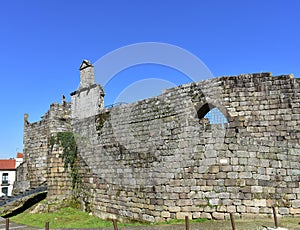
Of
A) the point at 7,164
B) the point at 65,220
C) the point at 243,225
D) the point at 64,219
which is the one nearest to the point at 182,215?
the point at 243,225

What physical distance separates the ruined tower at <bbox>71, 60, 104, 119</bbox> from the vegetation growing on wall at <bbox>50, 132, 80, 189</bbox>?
295cm

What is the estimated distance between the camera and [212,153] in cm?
872

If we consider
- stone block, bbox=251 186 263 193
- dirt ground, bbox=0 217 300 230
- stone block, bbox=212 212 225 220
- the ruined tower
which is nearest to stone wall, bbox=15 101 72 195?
the ruined tower

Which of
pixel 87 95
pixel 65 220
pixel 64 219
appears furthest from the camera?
pixel 87 95

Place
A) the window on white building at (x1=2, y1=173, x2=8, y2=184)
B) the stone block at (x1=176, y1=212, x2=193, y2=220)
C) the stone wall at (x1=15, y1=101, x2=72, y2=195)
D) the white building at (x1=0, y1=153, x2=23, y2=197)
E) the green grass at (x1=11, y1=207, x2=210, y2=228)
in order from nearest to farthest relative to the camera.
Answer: the stone block at (x1=176, y1=212, x2=193, y2=220) < the green grass at (x1=11, y1=207, x2=210, y2=228) < the stone wall at (x1=15, y1=101, x2=72, y2=195) < the white building at (x1=0, y1=153, x2=23, y2=197) < the window on white building at (x1=2, y1=173, x2=8, y2=184)

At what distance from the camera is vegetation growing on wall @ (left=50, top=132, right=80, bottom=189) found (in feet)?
45.8

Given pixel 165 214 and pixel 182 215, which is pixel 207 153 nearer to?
pixel 182 215

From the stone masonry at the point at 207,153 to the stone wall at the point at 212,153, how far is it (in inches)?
1.1

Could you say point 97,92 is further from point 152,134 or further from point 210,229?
point 210,229

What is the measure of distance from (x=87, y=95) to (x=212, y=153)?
37.9 feet

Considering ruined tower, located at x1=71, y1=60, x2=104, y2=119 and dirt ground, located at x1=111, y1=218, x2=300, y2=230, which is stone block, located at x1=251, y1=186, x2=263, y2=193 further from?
ruined tower, located at x1=71, y1=60, x2=104, y2=119

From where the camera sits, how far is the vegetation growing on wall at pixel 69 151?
13951 mm

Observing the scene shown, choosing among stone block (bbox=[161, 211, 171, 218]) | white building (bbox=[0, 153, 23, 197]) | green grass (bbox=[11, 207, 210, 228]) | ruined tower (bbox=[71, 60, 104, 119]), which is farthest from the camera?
white building (bbox=[0, 153, 23, 197])

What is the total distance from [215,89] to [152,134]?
263 cm
